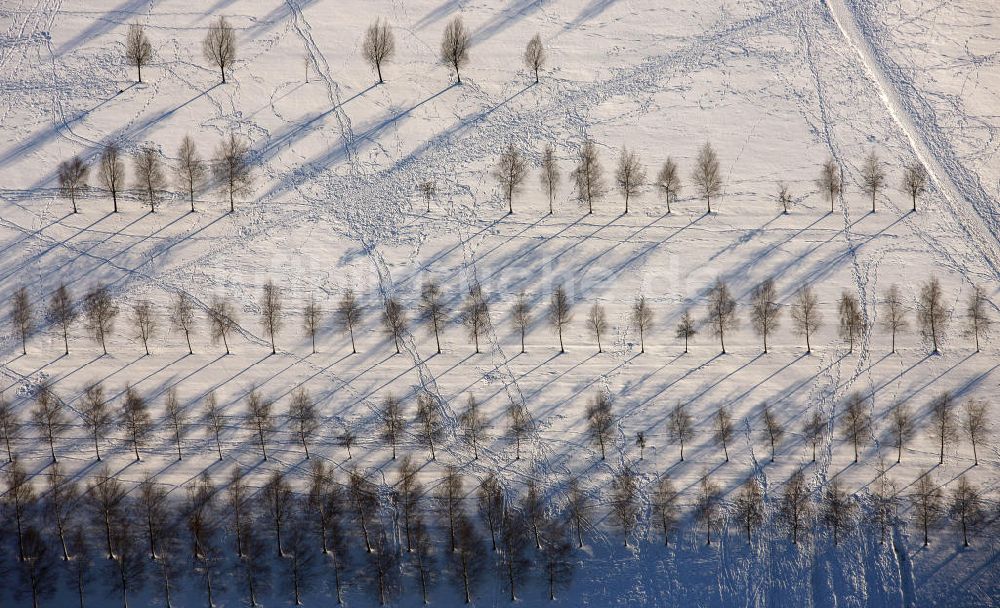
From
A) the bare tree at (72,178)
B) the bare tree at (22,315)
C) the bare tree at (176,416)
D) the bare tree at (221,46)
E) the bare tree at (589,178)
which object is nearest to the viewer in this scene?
the bare tree at (176,416)

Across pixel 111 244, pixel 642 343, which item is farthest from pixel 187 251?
pixel 642 343

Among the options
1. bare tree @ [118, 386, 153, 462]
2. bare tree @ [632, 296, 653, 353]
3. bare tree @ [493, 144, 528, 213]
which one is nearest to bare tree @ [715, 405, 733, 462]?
bare tree @ [632, 296, 653, 353]

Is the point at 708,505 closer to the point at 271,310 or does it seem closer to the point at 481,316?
the point at 481,316

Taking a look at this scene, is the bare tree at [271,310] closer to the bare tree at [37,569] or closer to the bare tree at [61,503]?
the bare tree at [61,503]

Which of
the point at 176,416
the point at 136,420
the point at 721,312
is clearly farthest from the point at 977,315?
the point at 136,420

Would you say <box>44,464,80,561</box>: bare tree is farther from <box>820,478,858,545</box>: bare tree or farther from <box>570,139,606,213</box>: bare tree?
<box>820,478,858,545</box>: bare tree

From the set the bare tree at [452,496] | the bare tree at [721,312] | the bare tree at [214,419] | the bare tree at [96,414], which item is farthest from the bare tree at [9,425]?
the bare tree at [721,312]
